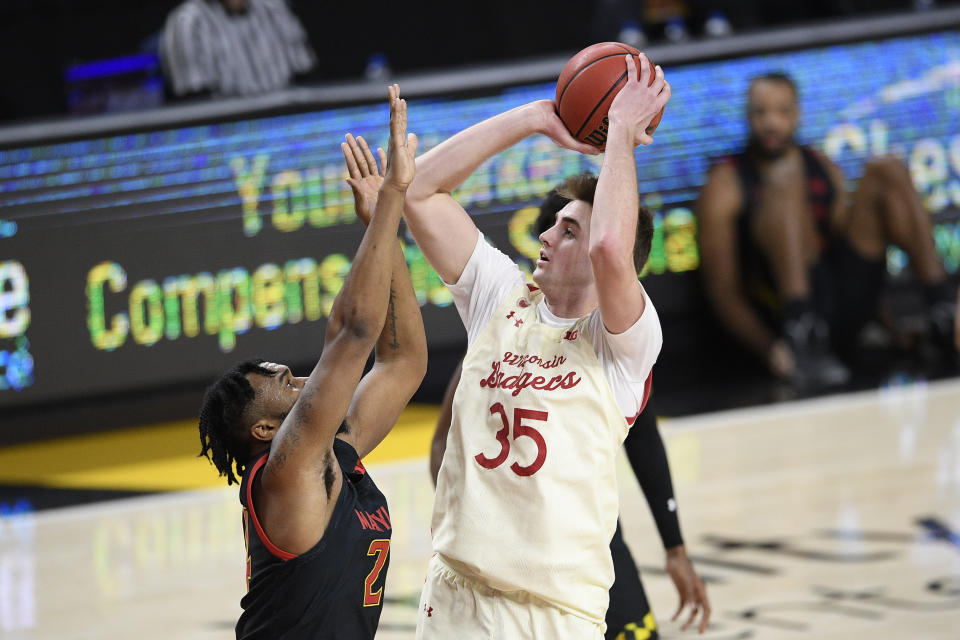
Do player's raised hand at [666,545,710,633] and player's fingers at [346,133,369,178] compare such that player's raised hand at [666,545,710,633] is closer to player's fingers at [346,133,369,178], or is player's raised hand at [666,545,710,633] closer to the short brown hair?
the short brown hair

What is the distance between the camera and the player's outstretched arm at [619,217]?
2.73m

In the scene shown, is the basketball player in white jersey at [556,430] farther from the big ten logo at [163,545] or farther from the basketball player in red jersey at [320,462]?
the big ten logo at [163,545]

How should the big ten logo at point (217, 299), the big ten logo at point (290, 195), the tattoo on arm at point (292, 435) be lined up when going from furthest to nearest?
the big ten logo at point (290, 195) < the big ten logo at point (217, 299) < the tattoo on arm at point (292, 435)

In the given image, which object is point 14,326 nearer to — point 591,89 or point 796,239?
point 796,239

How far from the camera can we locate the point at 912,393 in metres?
7.74

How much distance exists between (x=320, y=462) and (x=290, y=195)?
5115mm

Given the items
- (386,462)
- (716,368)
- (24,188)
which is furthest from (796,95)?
(24,188)

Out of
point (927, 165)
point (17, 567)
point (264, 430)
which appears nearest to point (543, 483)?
point (264, 430)

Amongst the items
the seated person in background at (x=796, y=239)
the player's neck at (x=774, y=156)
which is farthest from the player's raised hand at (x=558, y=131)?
the player's neck at (x=774, y=156)

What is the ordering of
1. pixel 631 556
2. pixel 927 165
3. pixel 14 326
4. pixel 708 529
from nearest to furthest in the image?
pixel 631 556, pixel 708 529, pixel 14 326, pixel 927 165

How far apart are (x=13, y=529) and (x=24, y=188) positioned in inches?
76.0

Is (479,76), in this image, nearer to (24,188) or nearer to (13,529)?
(24,188)

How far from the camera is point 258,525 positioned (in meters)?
2.71

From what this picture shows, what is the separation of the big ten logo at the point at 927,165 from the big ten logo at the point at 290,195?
3.01 meters
